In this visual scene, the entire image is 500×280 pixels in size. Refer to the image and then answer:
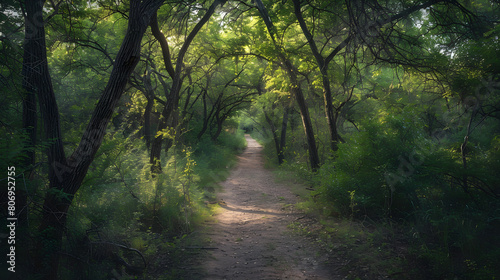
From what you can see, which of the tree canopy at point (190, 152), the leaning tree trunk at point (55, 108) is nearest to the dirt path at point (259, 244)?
the tree canopy at point (190, 152)

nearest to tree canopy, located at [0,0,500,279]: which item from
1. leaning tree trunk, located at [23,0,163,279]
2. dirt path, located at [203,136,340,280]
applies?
leaning tree trunk, located at [23,0,163,279]

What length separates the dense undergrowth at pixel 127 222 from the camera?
12.2 ft

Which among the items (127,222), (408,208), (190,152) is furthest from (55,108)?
(408,208)

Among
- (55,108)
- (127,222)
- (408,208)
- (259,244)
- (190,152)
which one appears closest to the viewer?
(55,108)

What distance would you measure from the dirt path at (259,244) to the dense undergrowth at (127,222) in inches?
24.6

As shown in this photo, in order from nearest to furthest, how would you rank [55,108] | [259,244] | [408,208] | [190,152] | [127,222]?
[55,108]
[127,222]
[408,208]
[259,244]
[190,152]

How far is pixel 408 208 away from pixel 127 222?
534cm

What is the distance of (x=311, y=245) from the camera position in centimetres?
531

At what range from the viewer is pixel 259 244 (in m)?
5.62

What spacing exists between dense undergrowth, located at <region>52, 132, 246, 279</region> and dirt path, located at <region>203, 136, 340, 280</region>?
0.63 m

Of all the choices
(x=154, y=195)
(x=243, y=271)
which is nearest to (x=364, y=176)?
(x=243, y=271)

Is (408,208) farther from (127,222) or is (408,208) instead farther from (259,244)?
(127,222)

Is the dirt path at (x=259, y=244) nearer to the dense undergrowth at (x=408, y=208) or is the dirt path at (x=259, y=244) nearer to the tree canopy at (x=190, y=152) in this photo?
the dense undergrowth at (x=408, y=208)

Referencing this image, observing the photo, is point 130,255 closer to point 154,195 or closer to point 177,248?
point 177,248
